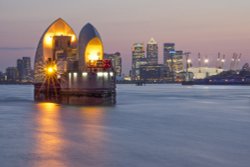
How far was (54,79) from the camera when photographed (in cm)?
8175

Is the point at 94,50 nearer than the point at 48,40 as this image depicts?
Yes

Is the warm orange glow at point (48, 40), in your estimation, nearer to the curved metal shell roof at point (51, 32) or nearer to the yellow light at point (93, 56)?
the curved metal shell roof at point (51, 32)

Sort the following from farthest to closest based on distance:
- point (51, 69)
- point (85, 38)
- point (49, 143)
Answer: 1. point (51, 69)
2. point (85, 38)
3. point (49, 143)

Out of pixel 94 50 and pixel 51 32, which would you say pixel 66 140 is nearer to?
pixel 94 50

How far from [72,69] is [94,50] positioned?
4.60 meters

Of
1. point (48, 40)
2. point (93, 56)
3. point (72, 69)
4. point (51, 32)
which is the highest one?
point (51, 32)

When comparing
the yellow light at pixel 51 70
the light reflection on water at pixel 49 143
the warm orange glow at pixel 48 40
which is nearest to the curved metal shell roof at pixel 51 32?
the warm orange glow at pixel 48 40

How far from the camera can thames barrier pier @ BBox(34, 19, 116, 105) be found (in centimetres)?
6266

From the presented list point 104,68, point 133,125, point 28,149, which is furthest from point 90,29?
point 28,149

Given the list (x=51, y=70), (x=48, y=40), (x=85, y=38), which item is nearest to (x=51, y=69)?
(x=51, y=70)

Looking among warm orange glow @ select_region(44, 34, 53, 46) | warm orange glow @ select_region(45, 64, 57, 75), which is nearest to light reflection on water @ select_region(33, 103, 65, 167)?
warm orange glow @ select_region(45, 64, 57, 75)

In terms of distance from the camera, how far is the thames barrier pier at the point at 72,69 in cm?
6266

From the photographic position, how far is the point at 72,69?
73688 mm

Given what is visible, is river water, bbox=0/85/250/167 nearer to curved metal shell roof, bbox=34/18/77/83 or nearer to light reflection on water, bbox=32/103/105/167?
light reflection on water, bbox=32/103/105/167
